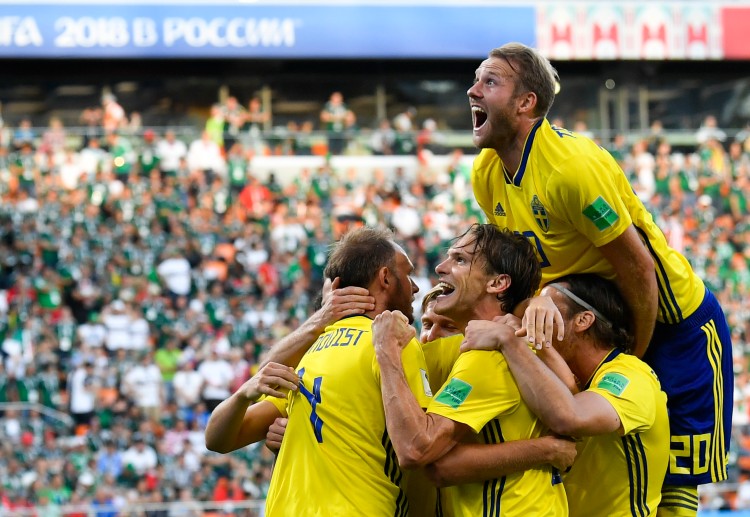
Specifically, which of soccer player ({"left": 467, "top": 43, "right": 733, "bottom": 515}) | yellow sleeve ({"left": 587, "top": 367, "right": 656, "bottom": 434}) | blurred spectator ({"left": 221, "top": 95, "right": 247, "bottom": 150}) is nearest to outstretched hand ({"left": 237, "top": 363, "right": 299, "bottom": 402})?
soccer player ({"left": 467, "top": 43, "right": 733, "bottom": 515})

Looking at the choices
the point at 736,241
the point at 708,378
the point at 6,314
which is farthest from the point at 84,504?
the point at 736,241

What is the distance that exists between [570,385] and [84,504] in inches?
436

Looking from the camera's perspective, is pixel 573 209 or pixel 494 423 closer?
pixel 494 423

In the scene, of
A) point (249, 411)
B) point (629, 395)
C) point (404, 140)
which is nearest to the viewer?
point (629, 395)

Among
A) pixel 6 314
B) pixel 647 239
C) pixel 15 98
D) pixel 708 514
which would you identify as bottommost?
pixel 708 514

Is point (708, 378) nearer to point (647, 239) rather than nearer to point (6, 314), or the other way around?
point (647, 239)

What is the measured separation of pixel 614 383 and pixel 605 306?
482 millimetres

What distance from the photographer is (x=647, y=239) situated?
213 inches

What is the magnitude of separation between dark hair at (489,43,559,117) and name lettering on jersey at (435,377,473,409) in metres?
1.45

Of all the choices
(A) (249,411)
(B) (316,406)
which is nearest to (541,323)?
(B) (316,406)

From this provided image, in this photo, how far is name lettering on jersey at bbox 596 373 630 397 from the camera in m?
4.73

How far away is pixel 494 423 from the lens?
15.0ft

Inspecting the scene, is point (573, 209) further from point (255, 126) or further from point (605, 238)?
point (255, 126)

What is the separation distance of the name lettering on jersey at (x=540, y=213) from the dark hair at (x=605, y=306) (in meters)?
0.25
